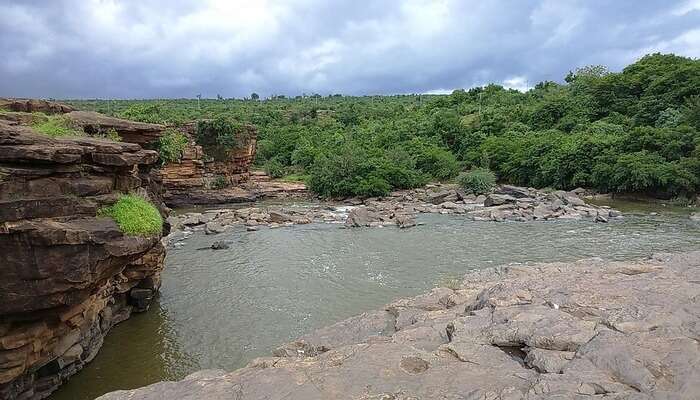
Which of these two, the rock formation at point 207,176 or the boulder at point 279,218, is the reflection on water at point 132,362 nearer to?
the boulder at point 279,218

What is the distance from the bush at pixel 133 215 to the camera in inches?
465

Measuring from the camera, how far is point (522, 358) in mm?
7656

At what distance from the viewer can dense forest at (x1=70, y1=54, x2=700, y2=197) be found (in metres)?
41.2

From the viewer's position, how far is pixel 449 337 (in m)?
8.95

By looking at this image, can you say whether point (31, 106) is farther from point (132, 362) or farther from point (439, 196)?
point (439, 196)

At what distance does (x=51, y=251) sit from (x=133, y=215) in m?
2.87

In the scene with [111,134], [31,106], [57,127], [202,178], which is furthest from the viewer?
[202,178]

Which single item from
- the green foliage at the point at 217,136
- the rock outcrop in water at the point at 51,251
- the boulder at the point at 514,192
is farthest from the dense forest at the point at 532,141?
the rock outcrop in water at the point at 51,251

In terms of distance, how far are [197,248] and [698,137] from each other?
38.8 meters

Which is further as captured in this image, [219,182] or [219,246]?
[219,182]

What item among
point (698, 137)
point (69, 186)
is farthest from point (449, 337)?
point (698, 137)

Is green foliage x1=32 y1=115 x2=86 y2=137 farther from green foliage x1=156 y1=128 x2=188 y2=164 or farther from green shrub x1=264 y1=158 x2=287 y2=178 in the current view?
green shrub x1=264 y1=158 x2=287 y2=178

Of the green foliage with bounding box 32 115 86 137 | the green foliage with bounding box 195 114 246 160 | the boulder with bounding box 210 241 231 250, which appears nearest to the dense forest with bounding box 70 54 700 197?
the green foliage with bounding box 195 114 246 160

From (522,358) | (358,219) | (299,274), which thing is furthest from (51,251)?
(358,219)
